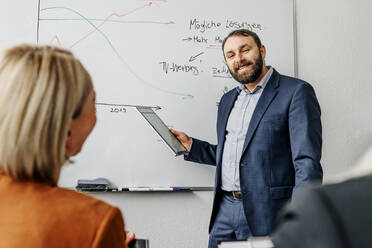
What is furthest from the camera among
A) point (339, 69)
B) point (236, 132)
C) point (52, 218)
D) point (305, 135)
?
point (339, 69)

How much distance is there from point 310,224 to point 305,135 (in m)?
1.43

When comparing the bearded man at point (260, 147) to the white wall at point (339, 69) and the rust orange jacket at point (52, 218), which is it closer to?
the white wall at point (339, 69)

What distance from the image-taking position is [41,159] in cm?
76

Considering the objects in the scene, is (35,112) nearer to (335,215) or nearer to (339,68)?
(335,215)

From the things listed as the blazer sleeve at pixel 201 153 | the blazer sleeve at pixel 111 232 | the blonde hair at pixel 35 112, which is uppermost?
the blonde hair at pixel 35 112

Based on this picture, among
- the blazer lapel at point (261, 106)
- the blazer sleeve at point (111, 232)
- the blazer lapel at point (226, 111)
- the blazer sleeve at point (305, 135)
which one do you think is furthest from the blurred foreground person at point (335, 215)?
the blazer lapel at point (226, 111)

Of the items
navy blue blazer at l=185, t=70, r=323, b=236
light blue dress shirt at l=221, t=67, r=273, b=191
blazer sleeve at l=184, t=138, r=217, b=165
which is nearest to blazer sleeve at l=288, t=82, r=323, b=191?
navy blue blazer at l=185, t=70, r=323, b=236

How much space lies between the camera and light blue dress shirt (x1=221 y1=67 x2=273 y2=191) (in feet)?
6.28

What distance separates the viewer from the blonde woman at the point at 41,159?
71cm

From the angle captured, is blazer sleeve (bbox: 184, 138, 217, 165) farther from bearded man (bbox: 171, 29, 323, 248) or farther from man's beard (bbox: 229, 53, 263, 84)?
man's beard (bbox: 229, 53, 263, 84)

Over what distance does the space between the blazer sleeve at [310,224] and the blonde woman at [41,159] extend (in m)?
0.46

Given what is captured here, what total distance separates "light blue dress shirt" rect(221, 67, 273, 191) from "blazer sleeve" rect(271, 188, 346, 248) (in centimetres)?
154

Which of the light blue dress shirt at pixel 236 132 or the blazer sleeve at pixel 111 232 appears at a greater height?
the light blue dress shirt at pixel 236 132

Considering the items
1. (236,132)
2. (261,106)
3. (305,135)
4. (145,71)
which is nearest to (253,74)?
(261,106)
